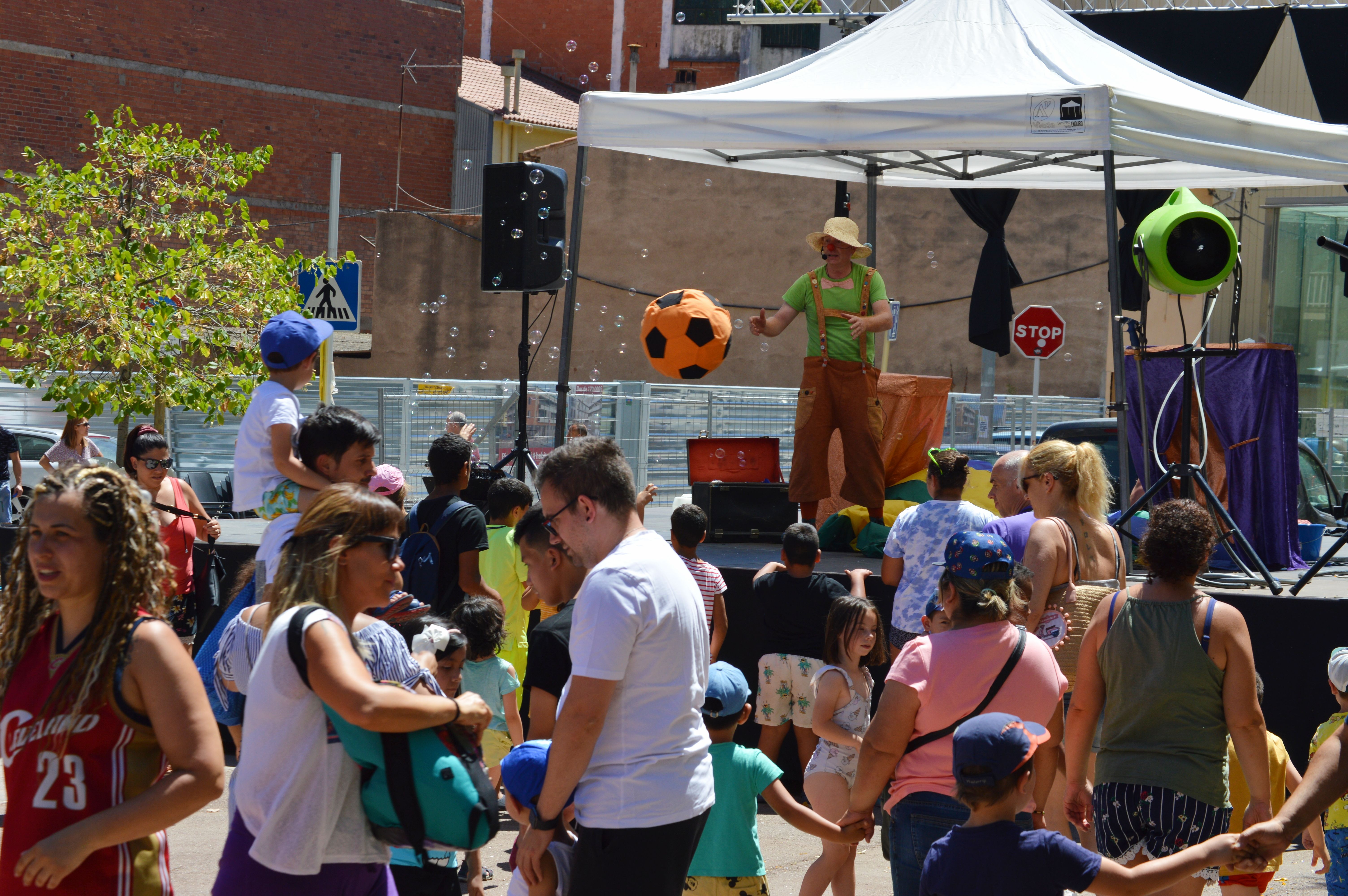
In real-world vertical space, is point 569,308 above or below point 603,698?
above

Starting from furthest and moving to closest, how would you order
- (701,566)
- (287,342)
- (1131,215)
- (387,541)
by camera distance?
1. (1131,215)
2. (701,566)
3. (287,342)
4. (387,541)

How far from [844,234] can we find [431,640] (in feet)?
17.4

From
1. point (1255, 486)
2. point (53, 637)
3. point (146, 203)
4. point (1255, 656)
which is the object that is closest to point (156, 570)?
point (53, 637)

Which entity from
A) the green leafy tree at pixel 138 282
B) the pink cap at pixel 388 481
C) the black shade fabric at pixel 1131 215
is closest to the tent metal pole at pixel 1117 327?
the pink cap at pixel 388 481

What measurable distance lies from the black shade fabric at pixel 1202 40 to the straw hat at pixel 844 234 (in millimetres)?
6975

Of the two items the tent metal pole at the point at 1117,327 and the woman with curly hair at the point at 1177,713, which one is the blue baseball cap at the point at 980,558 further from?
the tent metal pole at the point at 1117,327

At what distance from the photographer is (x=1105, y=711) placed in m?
3.99

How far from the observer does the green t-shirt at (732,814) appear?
12.4ft

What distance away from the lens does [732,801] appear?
3797 mm

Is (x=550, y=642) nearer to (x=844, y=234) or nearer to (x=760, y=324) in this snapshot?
(x=760, y=324)

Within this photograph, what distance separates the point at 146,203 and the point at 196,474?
4.62m

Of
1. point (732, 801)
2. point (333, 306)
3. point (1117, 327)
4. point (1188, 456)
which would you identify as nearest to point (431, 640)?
point (732, 801)

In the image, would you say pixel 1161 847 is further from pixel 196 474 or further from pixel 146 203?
pixel 146 203

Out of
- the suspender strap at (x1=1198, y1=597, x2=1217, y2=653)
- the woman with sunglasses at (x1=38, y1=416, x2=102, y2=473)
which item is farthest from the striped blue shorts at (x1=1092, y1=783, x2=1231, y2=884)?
the woman with sunglasses at (x1=38, y1=416, x2=102, y2=473)
